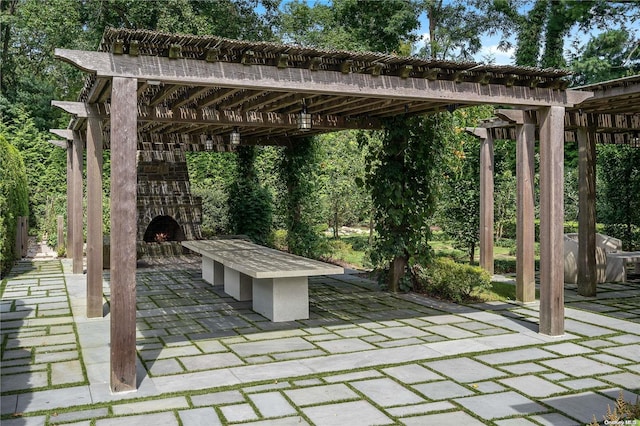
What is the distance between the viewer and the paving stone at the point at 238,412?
12.7 ft

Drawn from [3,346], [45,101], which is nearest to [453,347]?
[3,346]

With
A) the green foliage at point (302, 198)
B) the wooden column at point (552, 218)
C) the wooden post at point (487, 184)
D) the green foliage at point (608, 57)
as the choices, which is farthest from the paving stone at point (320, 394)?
the green foliage at point (608, 57)

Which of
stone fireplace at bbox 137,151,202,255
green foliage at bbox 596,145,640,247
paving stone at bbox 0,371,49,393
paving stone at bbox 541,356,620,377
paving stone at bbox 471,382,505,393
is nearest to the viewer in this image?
paving stone at bbox 471,382,505,393

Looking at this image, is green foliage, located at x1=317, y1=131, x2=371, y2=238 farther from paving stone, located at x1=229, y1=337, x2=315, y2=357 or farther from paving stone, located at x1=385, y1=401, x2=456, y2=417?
paving stone, located at x1=385, y1=401, x2=456, y2=417

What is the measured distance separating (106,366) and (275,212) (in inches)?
364

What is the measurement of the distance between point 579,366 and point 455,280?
10.2 feet

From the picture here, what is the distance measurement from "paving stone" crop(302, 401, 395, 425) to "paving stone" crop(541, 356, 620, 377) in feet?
6.21

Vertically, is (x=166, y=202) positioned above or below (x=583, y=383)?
above

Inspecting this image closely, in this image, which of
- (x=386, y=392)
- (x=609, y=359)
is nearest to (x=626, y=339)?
(x=609, y=359)

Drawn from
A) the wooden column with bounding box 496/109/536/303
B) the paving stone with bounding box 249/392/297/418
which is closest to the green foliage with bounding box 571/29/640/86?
the wooden column with bounding box 496/109/536/303

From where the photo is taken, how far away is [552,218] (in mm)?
6230

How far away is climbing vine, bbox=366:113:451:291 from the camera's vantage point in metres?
8.63

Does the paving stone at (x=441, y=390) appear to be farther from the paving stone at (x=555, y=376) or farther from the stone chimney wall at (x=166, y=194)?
the stone chimney wall at (x=166, y=194)

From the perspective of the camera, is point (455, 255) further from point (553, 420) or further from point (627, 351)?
point (553, 420)
